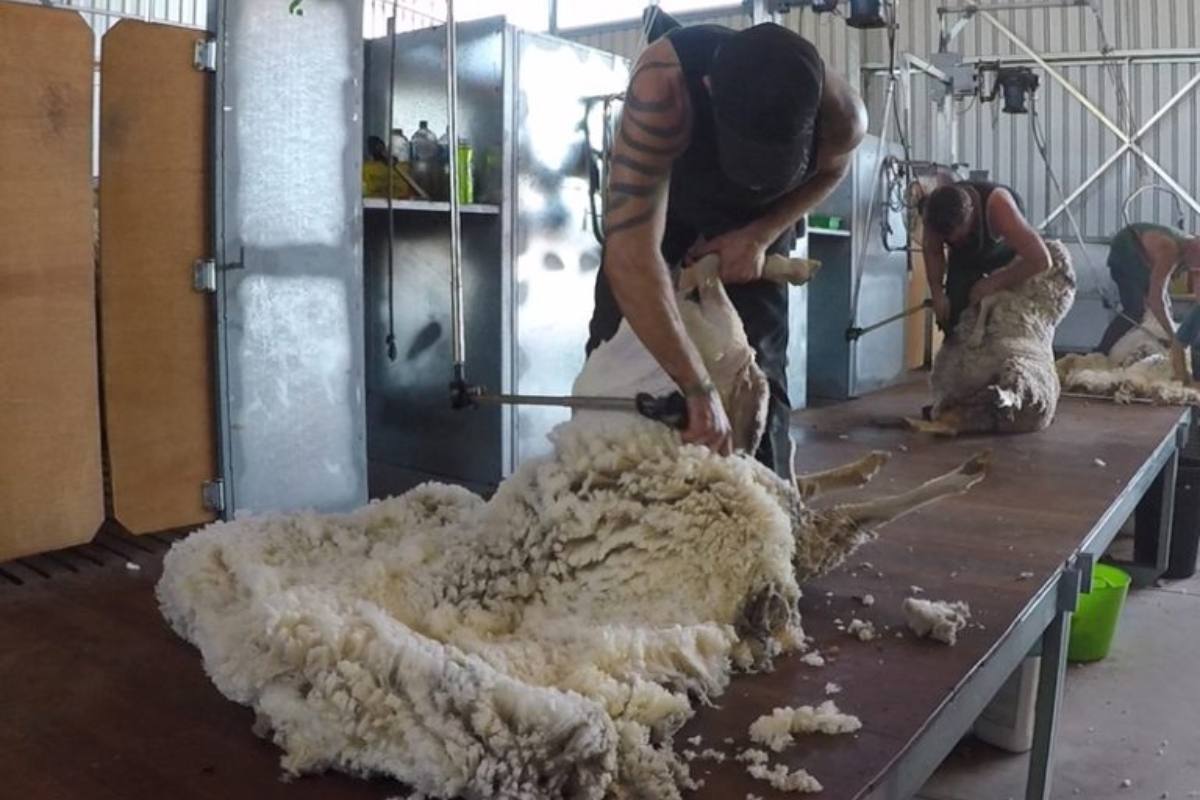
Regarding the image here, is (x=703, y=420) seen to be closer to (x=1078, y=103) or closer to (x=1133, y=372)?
(x=1133, y=372)

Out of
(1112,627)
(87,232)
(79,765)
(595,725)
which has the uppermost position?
(87,232)

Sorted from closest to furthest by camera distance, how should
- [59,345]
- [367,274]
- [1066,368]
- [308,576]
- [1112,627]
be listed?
1. [308,576]
2. [59,345]
3. [1112,627]
4. [367,274]
5. [1066,368]

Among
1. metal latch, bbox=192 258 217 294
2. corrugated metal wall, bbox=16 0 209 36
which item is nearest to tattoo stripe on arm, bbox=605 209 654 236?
metal latch, bbox=192 258 217 294

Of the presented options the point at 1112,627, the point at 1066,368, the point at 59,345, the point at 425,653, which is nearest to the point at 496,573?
the point at 425,653

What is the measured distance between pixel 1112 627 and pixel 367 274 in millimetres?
2932

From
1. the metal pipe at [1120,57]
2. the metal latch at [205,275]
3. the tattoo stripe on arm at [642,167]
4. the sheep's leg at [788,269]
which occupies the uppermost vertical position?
the metal pipe at [1120,57]

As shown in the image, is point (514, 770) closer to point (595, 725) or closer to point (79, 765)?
point (595, 725)

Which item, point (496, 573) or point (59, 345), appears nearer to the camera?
point (496, 573)

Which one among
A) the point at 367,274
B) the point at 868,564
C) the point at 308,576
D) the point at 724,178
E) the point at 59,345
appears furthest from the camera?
the point at 367,274

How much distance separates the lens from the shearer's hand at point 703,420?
189cm

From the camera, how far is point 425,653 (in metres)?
1.43

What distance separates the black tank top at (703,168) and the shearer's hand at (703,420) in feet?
1.49

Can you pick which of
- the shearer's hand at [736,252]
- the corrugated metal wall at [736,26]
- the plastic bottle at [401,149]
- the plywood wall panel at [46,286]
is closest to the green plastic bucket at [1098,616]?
the shearer's hand at [736,252]

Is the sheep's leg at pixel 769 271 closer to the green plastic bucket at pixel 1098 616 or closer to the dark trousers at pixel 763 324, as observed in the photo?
the dark trousers at pixel 763 324
